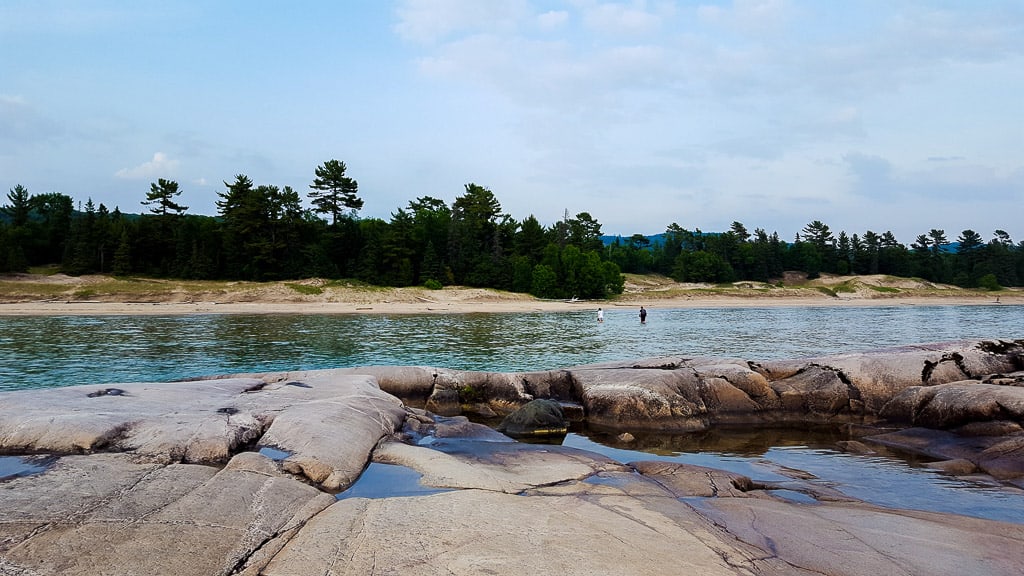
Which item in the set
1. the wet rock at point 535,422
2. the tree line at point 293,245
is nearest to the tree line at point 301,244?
the tree line at point 293,245

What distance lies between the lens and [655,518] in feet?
20.2

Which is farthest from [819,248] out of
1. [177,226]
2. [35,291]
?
[35,291]

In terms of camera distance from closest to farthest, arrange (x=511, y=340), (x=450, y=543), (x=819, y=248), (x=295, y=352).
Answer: (x=450, y=543) → (x=295, y=352) → (x=511, y=340) → (x=819, y=248)

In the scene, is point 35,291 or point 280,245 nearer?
point 35,291

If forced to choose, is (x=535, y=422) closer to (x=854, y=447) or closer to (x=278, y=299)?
(x=854, y=447)

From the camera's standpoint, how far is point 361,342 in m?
28.0

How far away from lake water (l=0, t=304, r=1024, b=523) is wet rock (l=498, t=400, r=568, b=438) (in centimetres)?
42

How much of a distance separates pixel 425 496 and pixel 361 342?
2255cm

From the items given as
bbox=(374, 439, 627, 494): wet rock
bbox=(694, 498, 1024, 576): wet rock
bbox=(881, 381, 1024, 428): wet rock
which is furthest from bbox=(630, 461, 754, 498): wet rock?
bbox=(881, 381, 1024, 428): wet rock

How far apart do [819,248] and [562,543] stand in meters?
124

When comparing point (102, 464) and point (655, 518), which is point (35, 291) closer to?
point (102, 464)

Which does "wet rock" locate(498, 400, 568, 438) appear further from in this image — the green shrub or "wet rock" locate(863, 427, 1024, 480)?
the green shrub

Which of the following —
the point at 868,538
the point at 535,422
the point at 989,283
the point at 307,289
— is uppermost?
the point at 989,283

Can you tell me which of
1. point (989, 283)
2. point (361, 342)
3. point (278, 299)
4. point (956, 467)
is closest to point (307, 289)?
point (278, 299)
